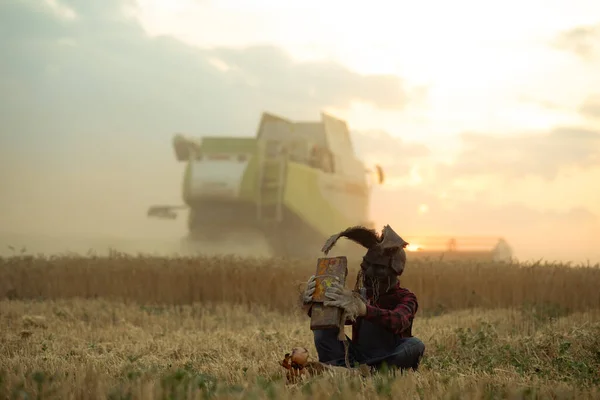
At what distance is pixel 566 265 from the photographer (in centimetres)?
1521

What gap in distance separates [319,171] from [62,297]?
10.9m

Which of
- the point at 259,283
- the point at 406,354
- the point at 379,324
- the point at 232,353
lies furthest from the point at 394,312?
the point at 259,283

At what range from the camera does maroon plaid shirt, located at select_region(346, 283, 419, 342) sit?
16.8 feet

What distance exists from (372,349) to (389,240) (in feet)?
2.66

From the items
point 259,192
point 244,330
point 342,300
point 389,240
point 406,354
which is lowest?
point 244,330

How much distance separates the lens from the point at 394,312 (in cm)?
518

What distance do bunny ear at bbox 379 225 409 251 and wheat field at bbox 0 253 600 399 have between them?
681 mm

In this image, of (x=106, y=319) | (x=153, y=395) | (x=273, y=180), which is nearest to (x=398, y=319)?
(x=153, y=395)

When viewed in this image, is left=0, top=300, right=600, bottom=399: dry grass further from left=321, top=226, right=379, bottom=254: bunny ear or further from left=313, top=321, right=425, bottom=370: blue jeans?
left=321, top=226, right=379, bottom=254: bunny ear

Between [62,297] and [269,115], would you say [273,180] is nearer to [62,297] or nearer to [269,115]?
[269,115]

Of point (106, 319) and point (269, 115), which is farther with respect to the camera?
point (269, 115)

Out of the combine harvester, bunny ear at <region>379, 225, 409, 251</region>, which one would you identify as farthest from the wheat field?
the combine harvester

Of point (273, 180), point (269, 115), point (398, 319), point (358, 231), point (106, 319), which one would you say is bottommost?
point (106, 319)

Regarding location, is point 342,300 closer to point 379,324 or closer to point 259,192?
point 379,324
